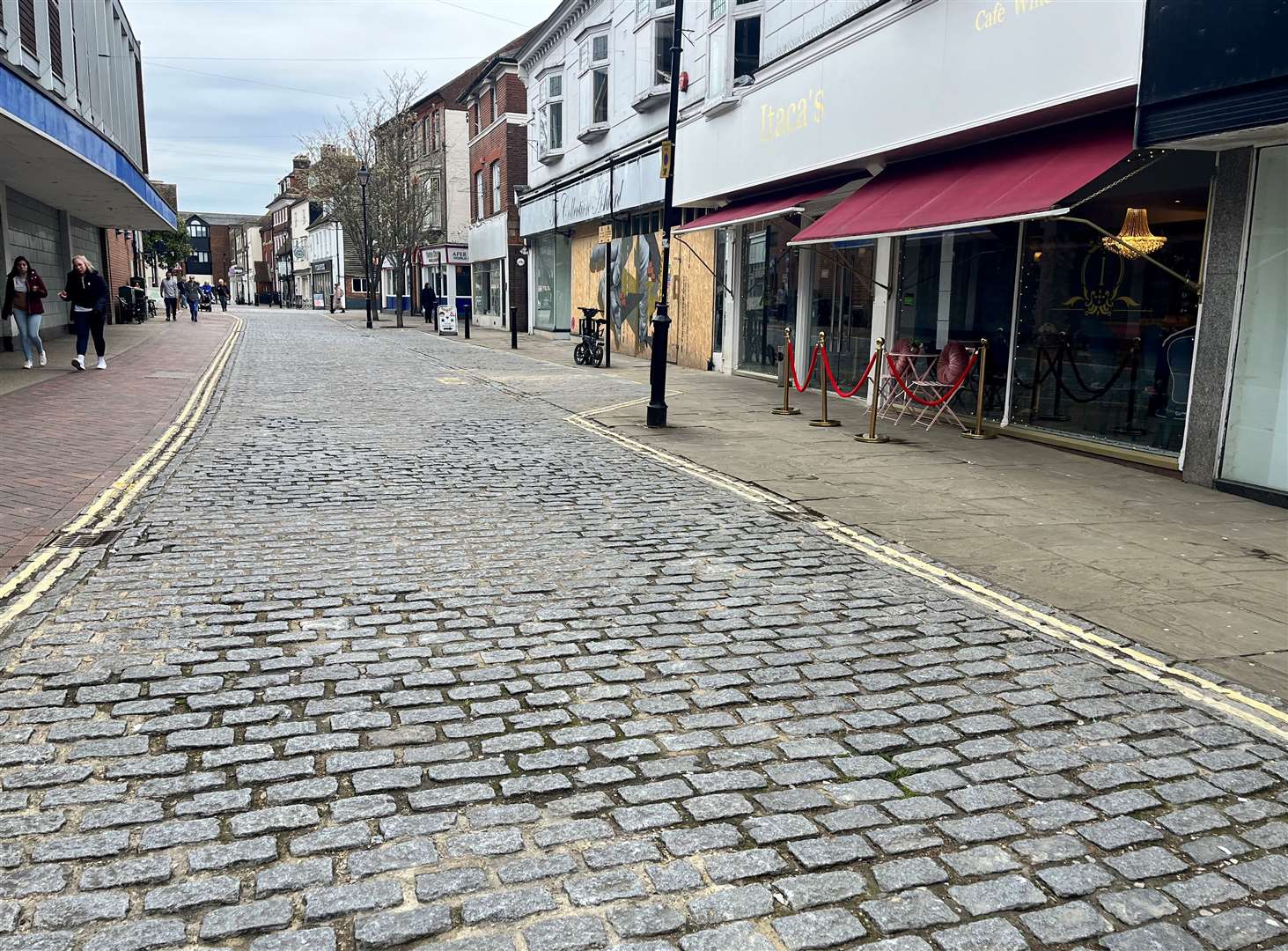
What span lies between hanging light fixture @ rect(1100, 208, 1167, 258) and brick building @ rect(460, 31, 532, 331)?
2674 centimetres

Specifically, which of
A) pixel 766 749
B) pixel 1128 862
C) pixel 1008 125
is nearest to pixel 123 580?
pixel 766 749

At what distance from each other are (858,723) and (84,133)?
18025 millimetres

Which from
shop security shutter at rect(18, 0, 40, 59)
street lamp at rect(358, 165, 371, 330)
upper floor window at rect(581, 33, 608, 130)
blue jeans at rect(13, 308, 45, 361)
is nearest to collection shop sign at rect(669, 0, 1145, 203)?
upper floor window at rect(581, 33, 608, 130)

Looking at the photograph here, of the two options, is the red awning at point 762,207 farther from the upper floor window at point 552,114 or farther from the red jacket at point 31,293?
the upper floor window at point 552,114

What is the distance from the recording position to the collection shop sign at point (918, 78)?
9.30 m

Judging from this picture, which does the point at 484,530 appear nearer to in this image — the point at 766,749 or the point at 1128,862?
the point at 766,749

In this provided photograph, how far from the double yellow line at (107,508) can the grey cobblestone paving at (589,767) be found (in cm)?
18

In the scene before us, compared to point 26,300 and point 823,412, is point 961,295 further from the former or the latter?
point 26,300

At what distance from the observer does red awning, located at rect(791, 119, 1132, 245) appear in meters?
9.24

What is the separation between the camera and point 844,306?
1605cm

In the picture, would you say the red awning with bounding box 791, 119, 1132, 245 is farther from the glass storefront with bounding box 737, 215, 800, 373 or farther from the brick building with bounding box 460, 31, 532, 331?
the brick building with bounding box 460, 31, 532, 331

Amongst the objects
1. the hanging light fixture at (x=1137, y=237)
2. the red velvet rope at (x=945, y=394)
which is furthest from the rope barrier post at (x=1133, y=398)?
the red velvet rope at (x=945, y=394)

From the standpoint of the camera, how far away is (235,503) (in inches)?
299

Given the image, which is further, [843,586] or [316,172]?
[316,172]
